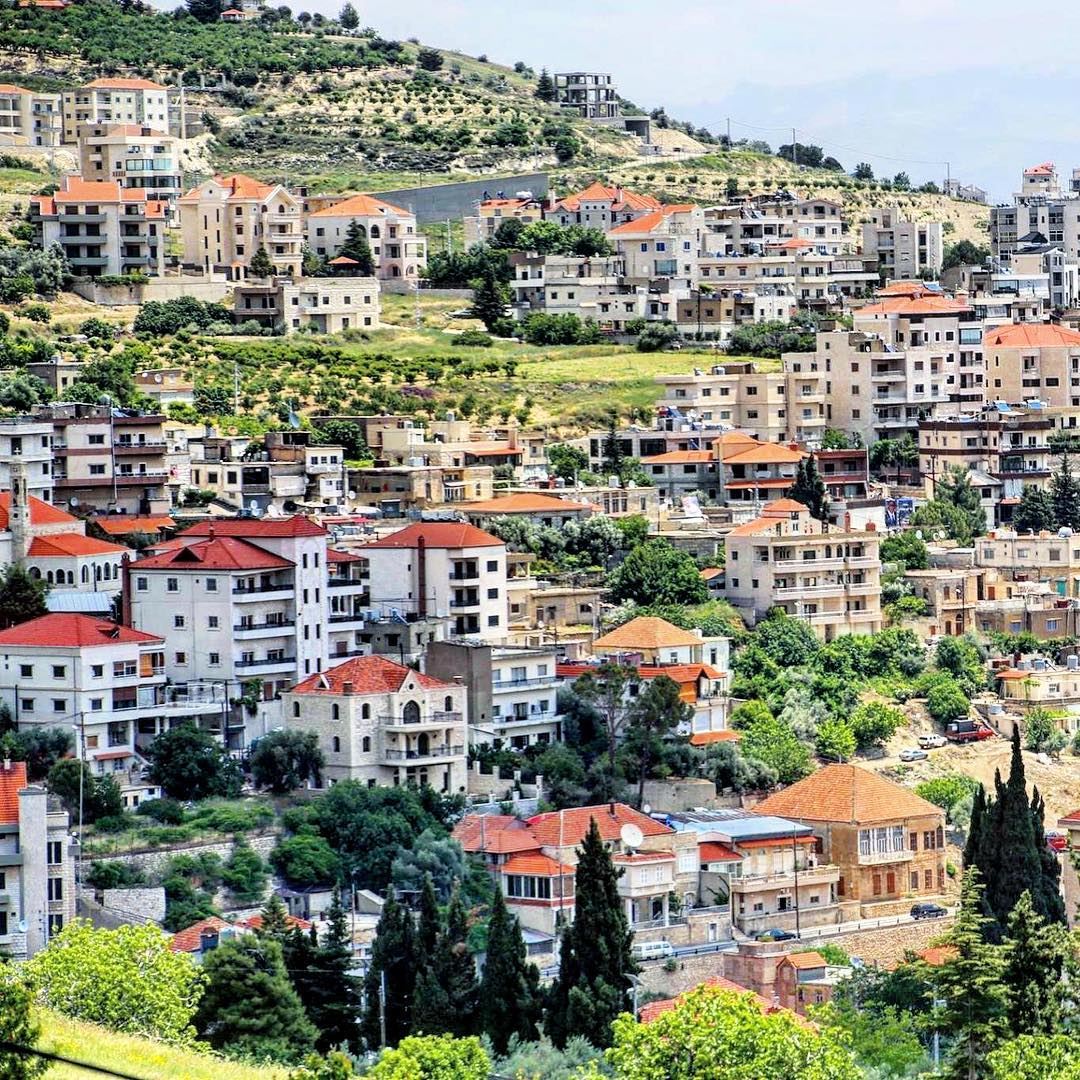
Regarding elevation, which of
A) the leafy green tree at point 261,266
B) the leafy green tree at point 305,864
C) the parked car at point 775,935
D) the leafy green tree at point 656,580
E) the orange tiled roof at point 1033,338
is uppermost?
the leafy green tree at point 261,266

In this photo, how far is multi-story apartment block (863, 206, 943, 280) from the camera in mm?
129750

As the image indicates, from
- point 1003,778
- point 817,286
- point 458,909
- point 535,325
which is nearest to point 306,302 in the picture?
point 535,325

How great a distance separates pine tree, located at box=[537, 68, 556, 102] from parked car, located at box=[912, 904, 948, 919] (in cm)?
8984

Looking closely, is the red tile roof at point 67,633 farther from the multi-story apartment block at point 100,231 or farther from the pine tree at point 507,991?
the multi-story apartment block at point 100,231

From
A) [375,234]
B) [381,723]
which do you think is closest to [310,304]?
[375,234]

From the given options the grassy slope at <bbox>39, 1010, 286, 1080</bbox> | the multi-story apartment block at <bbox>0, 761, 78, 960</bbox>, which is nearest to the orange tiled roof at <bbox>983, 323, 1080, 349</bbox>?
the multi-story apartment block at <bbox>0, 761, 78, 960</bbox>

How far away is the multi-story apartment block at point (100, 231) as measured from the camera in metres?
109

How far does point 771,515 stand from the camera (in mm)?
89312

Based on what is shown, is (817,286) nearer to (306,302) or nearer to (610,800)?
(306,302)

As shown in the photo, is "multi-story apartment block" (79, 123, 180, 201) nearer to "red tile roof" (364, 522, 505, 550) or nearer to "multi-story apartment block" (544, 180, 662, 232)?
"multi-story apartment block" (544, 180, 662, 232)

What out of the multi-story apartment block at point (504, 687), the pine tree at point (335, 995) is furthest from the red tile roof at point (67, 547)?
the pine tree at point (335, 995)

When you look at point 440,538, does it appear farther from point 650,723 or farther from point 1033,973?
point 1033,973

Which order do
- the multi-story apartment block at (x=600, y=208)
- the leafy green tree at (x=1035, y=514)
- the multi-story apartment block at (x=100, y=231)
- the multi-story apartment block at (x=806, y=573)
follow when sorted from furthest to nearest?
the multi-story apartment block at (x=600, y=208), the multi-story apartment block at (x=100, y=231), the leafy green tree at (x=1035, y=514), the multi-story apartment block at (x=806, y=573)

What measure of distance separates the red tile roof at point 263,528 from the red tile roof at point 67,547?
5.65 ft
